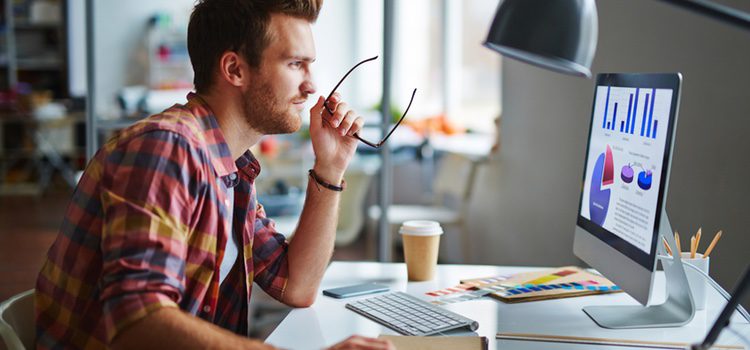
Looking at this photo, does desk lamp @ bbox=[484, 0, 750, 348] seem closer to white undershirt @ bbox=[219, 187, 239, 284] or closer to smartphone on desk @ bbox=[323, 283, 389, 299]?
white undershirt @ bbox=[219, 187, 239, 284]

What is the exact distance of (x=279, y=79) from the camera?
1594 millimetres

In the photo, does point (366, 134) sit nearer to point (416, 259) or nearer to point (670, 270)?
point (416, 259)

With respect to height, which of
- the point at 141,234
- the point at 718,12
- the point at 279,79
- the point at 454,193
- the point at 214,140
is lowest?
the point at 454,193

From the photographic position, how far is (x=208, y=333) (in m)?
1.21

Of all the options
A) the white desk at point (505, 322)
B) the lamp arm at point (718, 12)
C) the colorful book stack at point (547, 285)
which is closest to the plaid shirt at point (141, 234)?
the white desk at point (505, 322)

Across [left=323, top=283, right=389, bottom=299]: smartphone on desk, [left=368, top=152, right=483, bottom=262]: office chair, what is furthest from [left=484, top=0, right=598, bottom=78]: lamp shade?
[left=368, top=152, right=483, bottom=262]: office chair

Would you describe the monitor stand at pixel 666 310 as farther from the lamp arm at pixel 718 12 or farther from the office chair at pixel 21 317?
the office chair at pixel 21 317

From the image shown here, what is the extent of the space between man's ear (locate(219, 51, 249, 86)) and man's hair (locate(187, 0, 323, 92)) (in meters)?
0.01

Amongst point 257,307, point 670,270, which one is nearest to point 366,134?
point 257,307

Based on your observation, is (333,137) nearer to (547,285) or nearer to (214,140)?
(214,140)

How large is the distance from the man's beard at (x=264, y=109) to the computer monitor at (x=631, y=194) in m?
0.62

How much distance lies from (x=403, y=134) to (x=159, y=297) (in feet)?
15.9

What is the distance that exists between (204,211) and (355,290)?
508mm

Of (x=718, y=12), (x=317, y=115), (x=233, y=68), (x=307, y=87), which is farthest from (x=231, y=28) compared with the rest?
(x=718, y=12)
